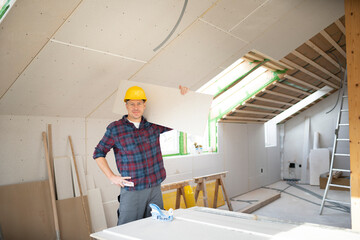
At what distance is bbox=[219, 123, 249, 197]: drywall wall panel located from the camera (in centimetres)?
604

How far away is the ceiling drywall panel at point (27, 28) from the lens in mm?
1947

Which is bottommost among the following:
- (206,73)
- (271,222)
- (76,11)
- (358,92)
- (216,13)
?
(271,222)

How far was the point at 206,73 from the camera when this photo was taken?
3.54 m

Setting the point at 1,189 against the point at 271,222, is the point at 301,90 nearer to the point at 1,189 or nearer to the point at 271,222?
the point at 271,222

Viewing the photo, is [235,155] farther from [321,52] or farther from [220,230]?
[220,230]

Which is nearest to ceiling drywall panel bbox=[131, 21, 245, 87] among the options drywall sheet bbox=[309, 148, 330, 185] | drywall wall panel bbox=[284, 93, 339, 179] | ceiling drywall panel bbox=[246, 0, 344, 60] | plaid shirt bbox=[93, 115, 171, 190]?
ceiling drywall panel bbox=[246, 0, 344, 60]

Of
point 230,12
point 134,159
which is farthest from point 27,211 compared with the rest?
point 230,12

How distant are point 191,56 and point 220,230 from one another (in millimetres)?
2013

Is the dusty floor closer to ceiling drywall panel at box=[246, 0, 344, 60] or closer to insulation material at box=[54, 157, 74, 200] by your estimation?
ceiling drywall panel at box=[246, 0, 344, 60]

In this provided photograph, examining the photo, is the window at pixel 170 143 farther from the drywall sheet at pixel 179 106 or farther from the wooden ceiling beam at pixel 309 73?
the drywall sheet at pixel 179 106

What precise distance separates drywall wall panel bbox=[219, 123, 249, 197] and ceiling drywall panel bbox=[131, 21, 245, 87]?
2.67 metres

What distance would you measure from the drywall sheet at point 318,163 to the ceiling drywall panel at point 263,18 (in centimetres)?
538

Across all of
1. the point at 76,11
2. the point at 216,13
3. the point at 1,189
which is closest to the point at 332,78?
the point at 216,13

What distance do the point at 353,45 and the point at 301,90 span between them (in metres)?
3.59
